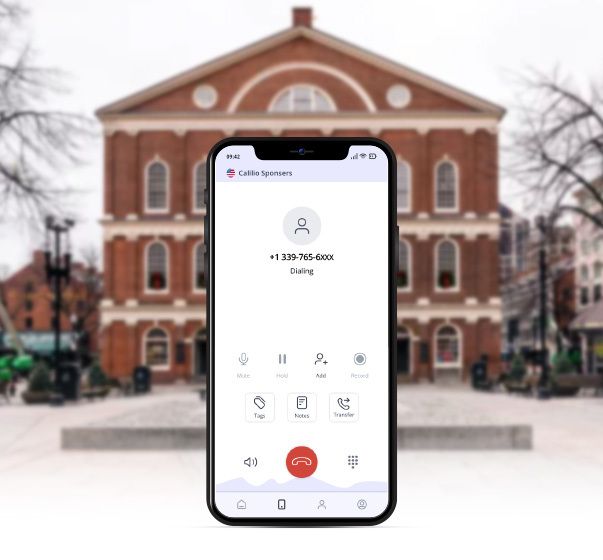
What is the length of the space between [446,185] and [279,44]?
10903mm

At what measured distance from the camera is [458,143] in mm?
46875

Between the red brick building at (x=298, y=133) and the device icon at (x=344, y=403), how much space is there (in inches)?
1625

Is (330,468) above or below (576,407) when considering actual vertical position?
above

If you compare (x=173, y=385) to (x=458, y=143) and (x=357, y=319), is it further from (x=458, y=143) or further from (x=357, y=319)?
(x=357, y=319)

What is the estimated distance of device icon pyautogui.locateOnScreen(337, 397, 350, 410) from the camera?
16.7 ft

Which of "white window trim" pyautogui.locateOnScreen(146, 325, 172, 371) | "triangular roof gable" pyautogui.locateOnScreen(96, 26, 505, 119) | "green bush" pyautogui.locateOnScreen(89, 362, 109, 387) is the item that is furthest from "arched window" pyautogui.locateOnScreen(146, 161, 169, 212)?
"green bush" pyautogui.locateOnScreen(89, 362, 109, 387)

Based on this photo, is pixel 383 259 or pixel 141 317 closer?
pixel 383 259

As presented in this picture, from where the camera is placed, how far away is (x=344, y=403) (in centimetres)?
508

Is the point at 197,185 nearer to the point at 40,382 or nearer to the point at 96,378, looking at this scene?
the point at 96,378

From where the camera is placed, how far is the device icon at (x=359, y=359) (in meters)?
5.09

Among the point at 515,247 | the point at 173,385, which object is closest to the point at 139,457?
the point at 173,385

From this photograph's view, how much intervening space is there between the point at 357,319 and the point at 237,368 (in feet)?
2.31

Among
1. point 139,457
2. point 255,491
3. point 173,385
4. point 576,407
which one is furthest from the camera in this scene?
point 173,385

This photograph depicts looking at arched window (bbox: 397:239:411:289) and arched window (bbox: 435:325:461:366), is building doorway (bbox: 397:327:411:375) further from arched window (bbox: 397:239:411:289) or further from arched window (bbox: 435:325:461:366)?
arched window (bbox: 397:239:411:289)
